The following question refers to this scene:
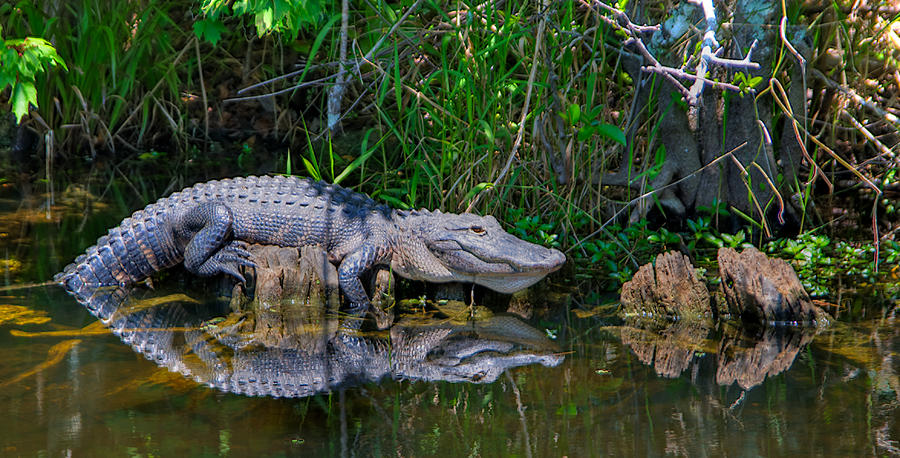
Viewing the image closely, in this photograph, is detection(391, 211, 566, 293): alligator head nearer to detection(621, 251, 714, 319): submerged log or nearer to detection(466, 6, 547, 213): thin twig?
detection(466, 6, 547, 213): thin twig

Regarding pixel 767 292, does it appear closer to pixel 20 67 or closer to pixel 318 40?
pixel 318 40

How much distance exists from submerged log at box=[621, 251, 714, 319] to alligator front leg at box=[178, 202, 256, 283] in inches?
88.9

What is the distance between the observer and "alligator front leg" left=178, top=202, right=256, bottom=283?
5.05m

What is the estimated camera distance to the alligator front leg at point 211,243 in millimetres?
5047

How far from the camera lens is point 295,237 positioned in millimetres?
5199

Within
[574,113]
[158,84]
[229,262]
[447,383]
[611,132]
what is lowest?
[447,383]

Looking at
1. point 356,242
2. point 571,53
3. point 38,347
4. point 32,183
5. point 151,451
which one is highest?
point 571,53

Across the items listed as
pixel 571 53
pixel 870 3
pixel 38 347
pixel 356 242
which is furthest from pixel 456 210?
pixel 870 3

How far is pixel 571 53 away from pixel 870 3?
7.13ft

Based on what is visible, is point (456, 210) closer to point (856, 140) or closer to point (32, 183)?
point (856, 140)

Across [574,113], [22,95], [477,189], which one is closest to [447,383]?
[477,189]

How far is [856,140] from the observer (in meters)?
6.66

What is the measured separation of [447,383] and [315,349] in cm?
77

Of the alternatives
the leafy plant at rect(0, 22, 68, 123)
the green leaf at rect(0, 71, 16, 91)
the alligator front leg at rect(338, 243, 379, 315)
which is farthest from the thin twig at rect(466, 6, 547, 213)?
the green leaf at rect(0, 71, 16, 91)
